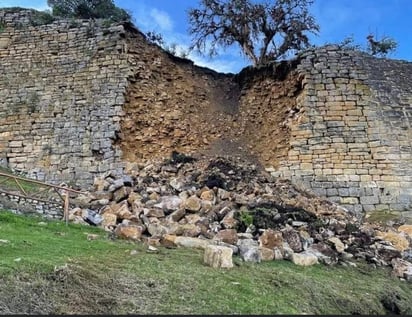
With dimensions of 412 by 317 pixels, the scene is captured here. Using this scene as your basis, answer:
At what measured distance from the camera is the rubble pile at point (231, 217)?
21.9ft

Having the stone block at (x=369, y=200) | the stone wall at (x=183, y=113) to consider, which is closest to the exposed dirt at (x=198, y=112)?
the stone wall at (x=183, y=113)

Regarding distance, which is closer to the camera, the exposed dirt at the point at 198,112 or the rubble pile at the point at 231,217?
the rubble pile at the point at 231,217

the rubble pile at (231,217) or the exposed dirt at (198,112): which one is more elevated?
the exposed dirt at (198,112)

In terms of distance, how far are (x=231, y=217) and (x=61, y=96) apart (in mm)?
6234

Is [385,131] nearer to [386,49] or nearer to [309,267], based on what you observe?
[386,49]

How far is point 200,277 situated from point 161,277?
0.39 m

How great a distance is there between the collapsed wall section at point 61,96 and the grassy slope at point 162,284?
5.05 metres

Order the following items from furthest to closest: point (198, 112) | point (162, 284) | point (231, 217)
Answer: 1. point (198, 112)
2. point (231, 217)
3. point (162, 284)

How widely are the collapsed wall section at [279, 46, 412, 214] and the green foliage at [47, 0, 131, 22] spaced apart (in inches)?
257

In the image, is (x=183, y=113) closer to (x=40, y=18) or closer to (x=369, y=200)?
(x=40, y=18)

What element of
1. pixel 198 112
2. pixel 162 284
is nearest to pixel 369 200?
pixel 198 112

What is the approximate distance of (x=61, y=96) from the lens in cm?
1207

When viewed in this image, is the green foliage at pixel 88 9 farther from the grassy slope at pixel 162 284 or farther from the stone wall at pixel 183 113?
the grassy slope at pixel 162 284

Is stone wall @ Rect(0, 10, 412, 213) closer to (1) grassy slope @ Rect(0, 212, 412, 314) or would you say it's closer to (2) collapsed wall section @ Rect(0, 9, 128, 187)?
(2) collapsed wall section @ Rect(0, 9, 128, 187)
